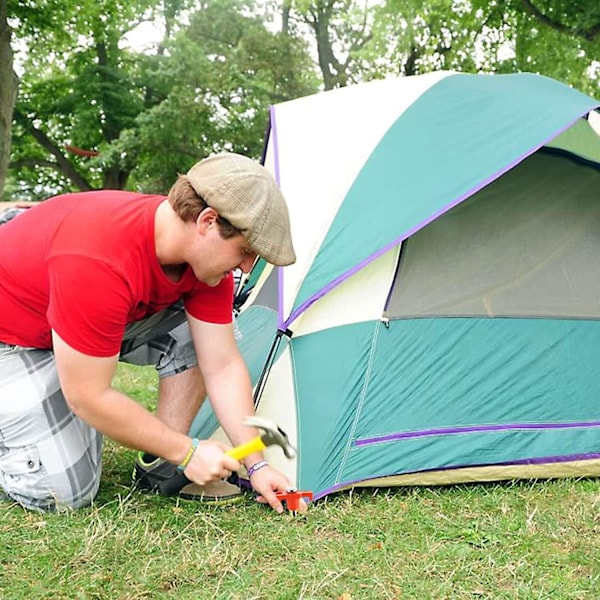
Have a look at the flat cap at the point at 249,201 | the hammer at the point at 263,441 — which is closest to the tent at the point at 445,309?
the hammer at the point at 263,441

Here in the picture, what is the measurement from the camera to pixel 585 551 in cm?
216

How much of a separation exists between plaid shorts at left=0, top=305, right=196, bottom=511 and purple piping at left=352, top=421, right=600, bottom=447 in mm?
978

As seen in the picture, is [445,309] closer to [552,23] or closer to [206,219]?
[206,219]

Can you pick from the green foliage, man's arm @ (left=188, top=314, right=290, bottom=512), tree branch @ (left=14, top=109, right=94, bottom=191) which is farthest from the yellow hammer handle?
tree branch @ (left=14, top=109, right=94, bottom=191)

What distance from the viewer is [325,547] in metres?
2.19

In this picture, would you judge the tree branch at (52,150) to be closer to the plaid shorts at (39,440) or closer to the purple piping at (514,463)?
the plaid shorts at (39,440)

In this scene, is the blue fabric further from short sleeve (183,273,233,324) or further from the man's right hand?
the man's right hand

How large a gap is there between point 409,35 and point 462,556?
40.5 feet

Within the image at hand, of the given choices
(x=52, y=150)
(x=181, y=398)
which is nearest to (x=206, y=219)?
(x=181, y=398)

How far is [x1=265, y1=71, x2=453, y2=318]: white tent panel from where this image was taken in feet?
9.35

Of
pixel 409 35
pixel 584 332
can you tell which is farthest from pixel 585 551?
pixel 409 35

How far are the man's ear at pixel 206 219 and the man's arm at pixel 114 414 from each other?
47 centimetres

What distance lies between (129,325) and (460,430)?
128 centimetres

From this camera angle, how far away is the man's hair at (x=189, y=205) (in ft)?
6.47
